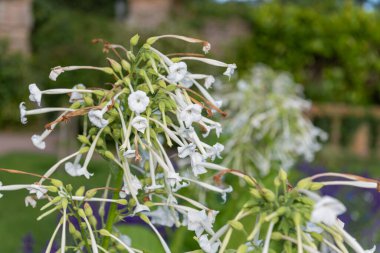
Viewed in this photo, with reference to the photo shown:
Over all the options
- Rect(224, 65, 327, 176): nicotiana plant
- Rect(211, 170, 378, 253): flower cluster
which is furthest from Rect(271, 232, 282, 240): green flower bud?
Rect(224, 65, 327, 176): nicotiana plant

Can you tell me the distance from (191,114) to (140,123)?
0.06 meters

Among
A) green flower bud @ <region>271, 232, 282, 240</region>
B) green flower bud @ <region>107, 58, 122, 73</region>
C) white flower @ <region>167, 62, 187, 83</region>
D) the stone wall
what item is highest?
white flower @ <region>167, 62, 187, 83</region>

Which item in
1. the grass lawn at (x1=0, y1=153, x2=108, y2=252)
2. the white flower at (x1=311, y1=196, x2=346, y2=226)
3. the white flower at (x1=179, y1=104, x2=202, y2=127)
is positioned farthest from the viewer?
the grass lawn at (x1=0, y1=153, x2=108, y2=252)

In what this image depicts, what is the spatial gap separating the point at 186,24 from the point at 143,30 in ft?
3.38

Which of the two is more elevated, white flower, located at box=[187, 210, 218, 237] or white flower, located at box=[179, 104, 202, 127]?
white flower, located at box=[179, 104, 202, 127]

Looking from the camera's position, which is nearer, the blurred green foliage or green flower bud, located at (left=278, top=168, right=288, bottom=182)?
green flower bud, located at (left=278, top=168, right=288, bottom=182)

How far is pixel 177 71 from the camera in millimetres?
876

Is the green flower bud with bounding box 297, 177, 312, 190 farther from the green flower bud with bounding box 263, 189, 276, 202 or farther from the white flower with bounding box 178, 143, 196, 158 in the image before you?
the white flower with bounding box 178, 143, 196, 158

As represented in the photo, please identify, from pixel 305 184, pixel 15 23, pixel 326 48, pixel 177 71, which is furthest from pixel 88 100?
pixel 15 23

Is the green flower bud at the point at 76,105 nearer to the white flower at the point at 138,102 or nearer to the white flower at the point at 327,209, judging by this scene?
the white flower at the point at 138,102

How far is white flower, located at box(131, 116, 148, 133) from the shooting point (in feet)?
2.75

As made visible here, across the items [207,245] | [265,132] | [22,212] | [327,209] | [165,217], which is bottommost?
[22,212]

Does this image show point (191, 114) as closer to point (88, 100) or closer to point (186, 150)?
point (186, 150)

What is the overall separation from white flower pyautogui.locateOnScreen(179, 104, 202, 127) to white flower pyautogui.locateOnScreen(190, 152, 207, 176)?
40 mm
